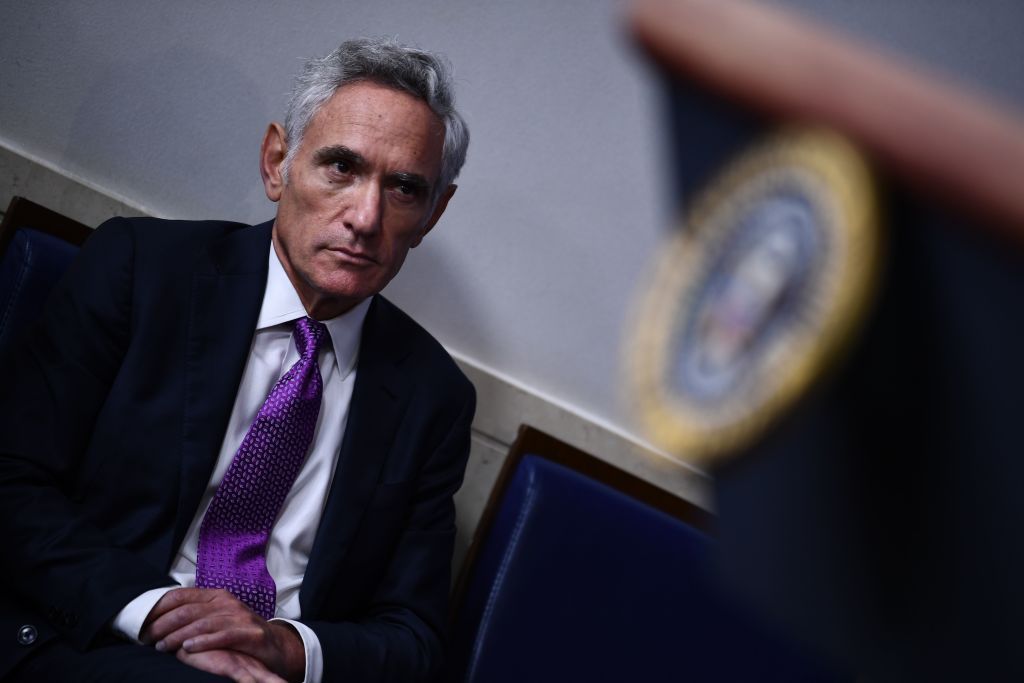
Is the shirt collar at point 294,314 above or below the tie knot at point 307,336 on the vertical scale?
above

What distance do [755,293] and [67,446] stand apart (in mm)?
1272

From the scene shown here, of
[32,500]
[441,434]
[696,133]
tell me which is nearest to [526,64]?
[441,434]

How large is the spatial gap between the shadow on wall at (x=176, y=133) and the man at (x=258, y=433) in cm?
26

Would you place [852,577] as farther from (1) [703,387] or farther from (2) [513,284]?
(2) [513,284]

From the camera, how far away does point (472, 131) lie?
1.96 m

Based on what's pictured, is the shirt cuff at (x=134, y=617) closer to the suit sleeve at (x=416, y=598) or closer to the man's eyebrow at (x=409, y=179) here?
the suit sleeve at (x=416, y=598)

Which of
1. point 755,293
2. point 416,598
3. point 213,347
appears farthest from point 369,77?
point 755,293

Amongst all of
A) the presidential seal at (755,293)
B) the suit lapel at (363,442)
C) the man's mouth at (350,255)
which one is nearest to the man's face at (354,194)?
the man's mouth at (350,255)

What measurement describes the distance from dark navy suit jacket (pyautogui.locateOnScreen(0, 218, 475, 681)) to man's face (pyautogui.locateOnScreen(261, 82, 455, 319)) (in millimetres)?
95

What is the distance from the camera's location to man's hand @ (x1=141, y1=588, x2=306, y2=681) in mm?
1260

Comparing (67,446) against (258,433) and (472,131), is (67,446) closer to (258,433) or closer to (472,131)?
(258,433)

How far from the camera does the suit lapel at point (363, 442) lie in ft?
4.96

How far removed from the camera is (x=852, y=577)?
0.36m

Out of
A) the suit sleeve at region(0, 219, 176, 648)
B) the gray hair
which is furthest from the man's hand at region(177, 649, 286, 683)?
the gray hair
